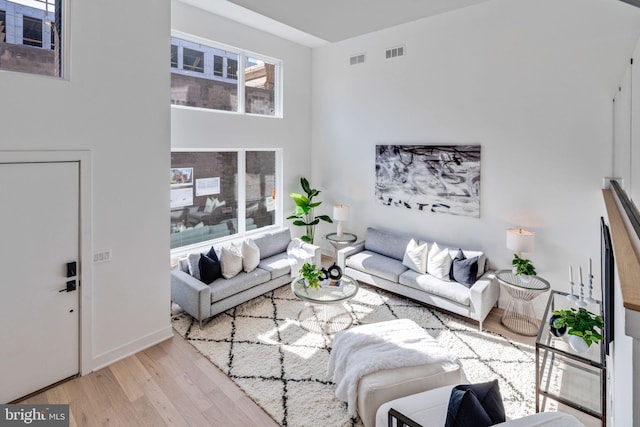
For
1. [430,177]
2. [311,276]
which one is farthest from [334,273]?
[430,177]

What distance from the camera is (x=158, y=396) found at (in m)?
Answer: 3.15

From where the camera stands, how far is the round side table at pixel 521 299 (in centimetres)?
420

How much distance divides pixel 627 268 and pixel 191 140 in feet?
17.3

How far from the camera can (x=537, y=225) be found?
14.8 ft

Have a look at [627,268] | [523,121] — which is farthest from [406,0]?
[523,121]

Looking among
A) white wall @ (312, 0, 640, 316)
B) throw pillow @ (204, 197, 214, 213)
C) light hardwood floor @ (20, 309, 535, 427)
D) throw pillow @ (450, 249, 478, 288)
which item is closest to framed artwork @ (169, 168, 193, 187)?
throw pillow @ (204, 197, 214, 213)

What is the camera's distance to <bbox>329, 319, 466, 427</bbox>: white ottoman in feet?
8.75

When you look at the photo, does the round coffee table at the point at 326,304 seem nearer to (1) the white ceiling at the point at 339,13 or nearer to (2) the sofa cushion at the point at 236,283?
(2) the sofa cushion at the point at 236,283

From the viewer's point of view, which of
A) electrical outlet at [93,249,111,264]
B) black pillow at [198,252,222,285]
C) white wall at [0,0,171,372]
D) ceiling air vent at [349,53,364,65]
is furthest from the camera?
ceiling air vent at [349,53,364,65]

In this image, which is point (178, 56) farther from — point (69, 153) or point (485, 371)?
point (485, 371)

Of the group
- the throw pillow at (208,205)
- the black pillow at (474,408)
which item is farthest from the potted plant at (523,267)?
the throw pillow at (208,205)

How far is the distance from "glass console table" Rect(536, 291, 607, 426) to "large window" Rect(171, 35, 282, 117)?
5339mm

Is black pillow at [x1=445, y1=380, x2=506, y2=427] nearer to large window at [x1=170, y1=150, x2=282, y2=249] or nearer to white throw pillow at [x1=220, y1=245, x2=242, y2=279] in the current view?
white throw pillow at [x1=220, y1=245, x2=242, y2=279]

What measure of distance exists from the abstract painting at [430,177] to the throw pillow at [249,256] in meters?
2.41
